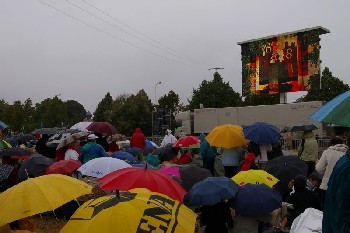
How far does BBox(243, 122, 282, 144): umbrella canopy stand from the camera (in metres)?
9.92

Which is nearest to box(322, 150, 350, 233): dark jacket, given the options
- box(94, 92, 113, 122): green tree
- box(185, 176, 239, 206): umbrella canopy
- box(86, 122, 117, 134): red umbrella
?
box(185, 176, 239, 206): umbrella canopy

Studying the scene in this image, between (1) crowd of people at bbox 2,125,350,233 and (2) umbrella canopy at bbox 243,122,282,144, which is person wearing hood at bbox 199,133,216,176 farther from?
(2) umbrella canopy at bbox 243,122,282,144

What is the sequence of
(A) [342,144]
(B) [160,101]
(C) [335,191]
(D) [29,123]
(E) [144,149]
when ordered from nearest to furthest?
(C) [335,191] < (A) [342,144] < (E) [144,149] < (D) [29,123] < (B) [160,101]

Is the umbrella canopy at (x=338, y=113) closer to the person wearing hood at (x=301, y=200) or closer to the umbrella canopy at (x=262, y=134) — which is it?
the person wearing hood at (x=301, y=200)

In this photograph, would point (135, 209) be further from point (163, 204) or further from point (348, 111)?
point (348, 111)

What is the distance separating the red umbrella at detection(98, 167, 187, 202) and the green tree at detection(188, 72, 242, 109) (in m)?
45.8

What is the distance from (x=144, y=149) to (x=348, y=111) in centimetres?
1195

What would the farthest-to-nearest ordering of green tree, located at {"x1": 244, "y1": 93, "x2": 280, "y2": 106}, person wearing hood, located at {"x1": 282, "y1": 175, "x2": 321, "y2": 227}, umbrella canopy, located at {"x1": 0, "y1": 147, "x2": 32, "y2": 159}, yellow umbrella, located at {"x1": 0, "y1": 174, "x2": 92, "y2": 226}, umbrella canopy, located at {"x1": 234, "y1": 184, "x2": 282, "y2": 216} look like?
green tree, located at {"x1": 244, "y1": 93, "x2": 280, "y2": 106}
umbrella canopy, located at {"x1": 0, "y1": 147, "x2": 32, "y2": 159}
person wearing hood, located at {"x1": 282, "y1": 175, "x2": 321, "y2": 227}
umbrella canopy, located at {"x1": 234, "y1": 184, "x2": 282, "y2": 216}
yellow umbrella, located at {"x1": 0, "y1": 174, "x2": 92, "y2": 226}

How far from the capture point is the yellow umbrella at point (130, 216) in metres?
3.17

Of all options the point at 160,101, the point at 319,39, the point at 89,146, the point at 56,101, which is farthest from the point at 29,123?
the point at 89,146

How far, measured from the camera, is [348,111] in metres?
3.12

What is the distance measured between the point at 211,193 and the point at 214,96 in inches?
1810

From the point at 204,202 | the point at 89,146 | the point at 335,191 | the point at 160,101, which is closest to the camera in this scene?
the point at 335,191

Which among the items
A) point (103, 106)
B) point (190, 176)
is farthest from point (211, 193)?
point (103, 106)
